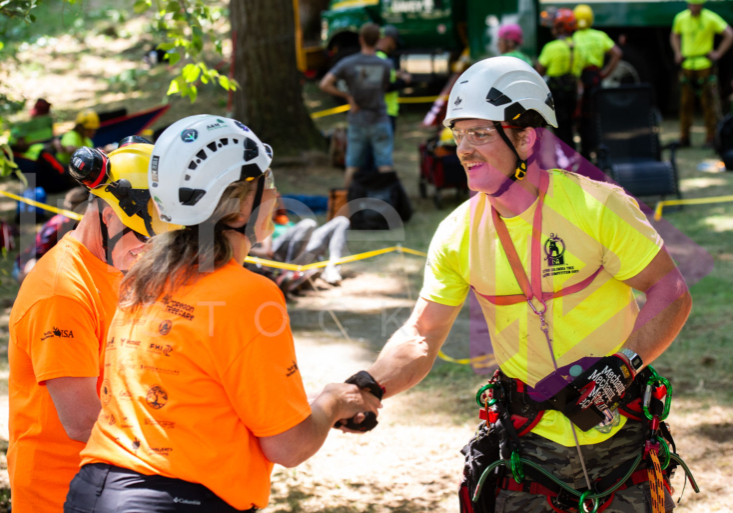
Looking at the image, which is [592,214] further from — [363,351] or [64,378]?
[363,351]

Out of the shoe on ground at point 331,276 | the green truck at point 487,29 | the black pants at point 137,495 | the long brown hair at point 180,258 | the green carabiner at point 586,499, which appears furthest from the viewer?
the green truck at point 487,29

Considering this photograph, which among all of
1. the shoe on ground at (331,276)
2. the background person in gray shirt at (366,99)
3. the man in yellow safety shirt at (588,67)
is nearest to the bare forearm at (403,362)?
the shoe on ground at (331,276)

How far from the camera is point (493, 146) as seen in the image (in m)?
2.48

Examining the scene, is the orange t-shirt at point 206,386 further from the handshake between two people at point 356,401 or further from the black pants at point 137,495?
the handshake between two people at point 356,401

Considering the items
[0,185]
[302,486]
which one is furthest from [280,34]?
[302,486]

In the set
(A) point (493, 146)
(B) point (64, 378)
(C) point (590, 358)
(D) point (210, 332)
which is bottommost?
(C) point (590, 358)

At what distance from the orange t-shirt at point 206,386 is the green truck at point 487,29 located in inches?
485

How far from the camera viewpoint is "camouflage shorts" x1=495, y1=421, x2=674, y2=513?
2412 millimetres

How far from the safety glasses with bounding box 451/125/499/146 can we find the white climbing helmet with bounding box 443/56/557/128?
0.18 ft

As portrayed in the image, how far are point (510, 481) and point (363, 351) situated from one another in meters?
3.42

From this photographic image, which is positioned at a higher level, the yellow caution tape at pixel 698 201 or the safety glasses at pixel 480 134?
the safety glasses at pixel 480 134

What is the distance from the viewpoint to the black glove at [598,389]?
2227 millimetres

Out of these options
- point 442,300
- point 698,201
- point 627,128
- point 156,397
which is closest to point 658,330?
point 442,300

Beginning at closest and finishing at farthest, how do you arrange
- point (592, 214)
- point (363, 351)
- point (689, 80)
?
point (592, 214), point (363, 351), point (689, 80)
